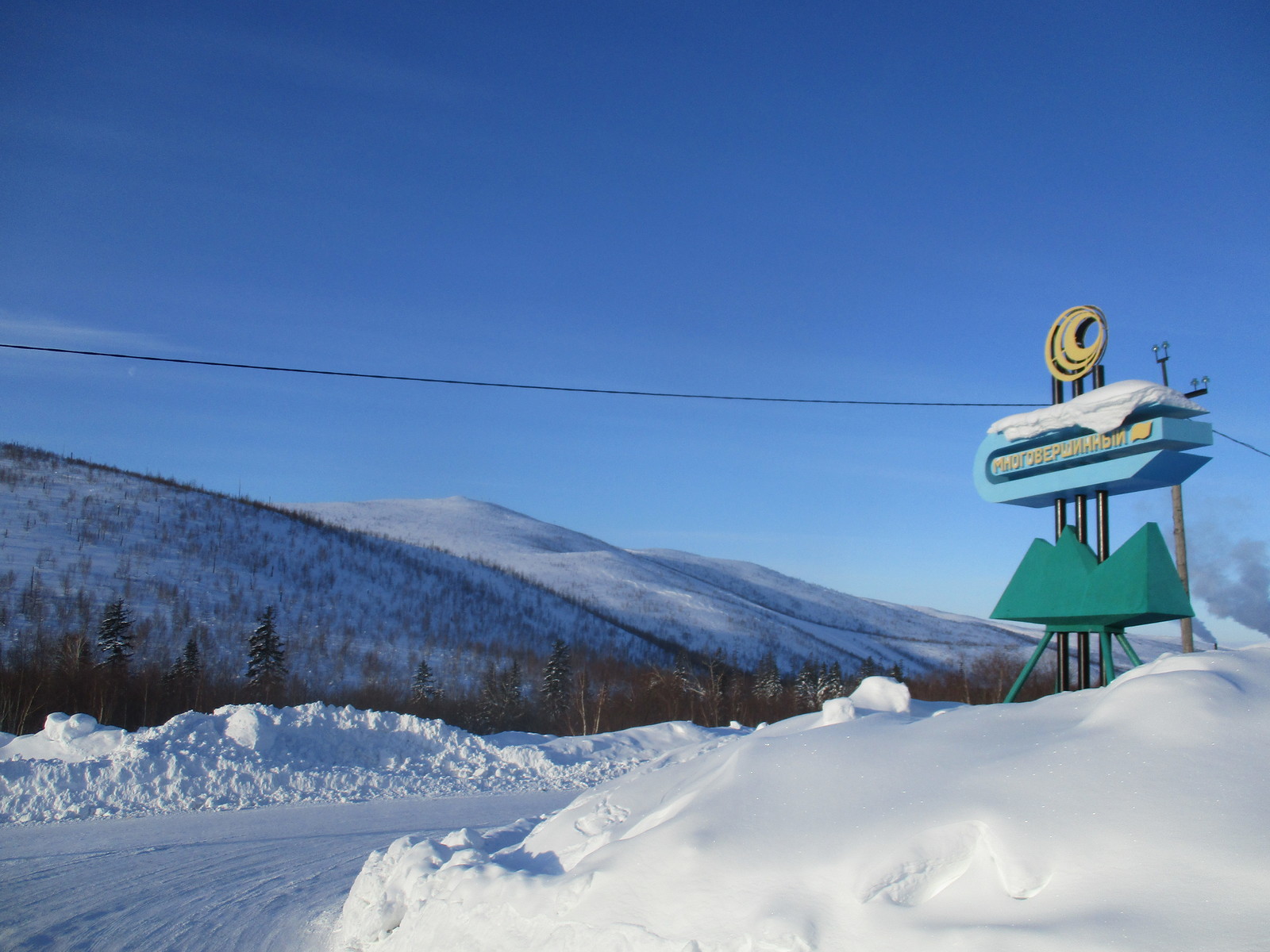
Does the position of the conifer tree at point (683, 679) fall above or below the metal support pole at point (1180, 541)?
below

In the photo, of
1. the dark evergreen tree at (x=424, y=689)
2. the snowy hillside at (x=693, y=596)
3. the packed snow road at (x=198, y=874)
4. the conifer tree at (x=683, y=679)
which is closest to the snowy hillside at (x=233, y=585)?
the dark evergreen tree at (x=424, y=689)

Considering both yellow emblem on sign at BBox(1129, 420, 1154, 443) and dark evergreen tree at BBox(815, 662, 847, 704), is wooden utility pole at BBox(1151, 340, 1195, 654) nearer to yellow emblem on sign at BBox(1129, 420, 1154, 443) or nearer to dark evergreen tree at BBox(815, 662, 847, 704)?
yellow emblem on sign at BBox(1129, 420, 1154, 443)

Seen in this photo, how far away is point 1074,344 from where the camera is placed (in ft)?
40.0

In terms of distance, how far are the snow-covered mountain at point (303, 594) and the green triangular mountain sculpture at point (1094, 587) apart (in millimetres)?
28261

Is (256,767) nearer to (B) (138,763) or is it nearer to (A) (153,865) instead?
(B) (138,763)

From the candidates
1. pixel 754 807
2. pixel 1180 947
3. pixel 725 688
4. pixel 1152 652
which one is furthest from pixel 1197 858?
pixel 1152 652

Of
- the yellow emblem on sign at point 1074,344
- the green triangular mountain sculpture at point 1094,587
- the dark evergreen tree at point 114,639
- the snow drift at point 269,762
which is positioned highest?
the yellow emblem on sign at point 1074,344

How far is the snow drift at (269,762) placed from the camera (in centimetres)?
1196

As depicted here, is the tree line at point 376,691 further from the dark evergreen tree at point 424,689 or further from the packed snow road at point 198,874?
the packed snow road at point 198,874

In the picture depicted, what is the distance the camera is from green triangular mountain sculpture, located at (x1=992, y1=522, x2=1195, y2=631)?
10469mm

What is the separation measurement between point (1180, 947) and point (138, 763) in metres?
13.8

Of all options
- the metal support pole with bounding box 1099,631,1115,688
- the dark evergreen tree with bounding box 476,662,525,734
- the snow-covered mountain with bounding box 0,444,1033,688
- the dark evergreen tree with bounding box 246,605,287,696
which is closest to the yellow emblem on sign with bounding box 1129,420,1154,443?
the metal support pole with bounding box 1099,631,1115,688

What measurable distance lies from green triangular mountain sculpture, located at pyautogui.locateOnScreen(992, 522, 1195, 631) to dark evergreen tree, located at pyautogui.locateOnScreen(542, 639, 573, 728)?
806 inches

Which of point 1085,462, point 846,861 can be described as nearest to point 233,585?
point 1085,462
